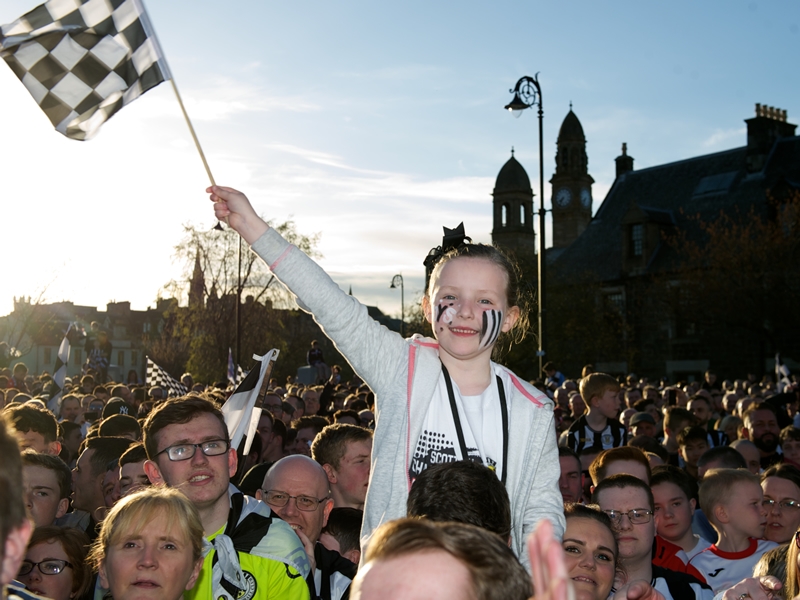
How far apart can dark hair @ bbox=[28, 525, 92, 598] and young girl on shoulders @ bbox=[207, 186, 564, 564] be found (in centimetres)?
194

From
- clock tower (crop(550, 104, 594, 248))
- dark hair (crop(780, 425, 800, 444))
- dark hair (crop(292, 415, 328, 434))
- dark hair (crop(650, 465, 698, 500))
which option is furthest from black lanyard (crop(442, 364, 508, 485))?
clock tower (crop(550, 104, 594, 248))

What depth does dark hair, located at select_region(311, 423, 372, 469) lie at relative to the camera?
618 cm

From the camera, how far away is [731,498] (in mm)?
5934

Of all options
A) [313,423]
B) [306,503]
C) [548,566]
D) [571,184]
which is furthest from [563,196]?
[548,566]

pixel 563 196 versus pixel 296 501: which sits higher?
pixel 563 196

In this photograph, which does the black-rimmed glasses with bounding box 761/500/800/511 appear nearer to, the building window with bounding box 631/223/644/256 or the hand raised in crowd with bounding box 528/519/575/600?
the hand raised in crowd with bounding box 528/519/575/600

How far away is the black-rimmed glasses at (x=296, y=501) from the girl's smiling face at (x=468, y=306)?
2283mm

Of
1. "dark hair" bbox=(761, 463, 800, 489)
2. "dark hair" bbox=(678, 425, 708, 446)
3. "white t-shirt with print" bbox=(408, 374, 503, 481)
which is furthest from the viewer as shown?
"dark hair" bbox=(678, 425, 708, 446)

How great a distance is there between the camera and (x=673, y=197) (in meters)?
51.2

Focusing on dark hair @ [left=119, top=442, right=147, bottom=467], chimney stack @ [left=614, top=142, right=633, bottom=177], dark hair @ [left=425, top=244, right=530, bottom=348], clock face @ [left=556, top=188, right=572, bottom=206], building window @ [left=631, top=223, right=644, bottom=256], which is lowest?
dark hair @ [left=119, top=442, right=147, bottom=467]

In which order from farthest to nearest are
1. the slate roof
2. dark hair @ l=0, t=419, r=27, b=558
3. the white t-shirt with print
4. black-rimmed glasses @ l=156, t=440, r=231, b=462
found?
1. the slate roof
2. black-rimmed glasses @ l=156, t=440, r=231, b=462
3. the white t-shirt with print
4. dark hair @ l=0, t=419, r=27, b=558

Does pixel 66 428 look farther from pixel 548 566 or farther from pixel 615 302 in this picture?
pixel 615 302

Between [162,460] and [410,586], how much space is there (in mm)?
2802

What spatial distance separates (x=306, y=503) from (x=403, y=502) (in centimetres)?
226
